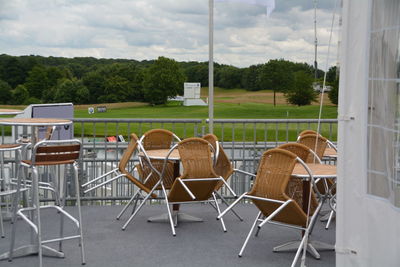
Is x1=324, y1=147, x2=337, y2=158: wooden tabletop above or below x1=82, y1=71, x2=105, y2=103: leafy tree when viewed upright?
below

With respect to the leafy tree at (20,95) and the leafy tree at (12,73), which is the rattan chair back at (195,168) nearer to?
the leafy tree at (20,95)

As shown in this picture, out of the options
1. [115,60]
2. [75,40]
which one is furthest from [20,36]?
[115,60]

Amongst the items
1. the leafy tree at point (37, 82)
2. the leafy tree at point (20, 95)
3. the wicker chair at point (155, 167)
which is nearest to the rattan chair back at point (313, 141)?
the wicker chair at point (155, 167)

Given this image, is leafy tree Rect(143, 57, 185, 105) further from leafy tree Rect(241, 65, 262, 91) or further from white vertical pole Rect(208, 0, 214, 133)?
white vertical pole Rect(208, 0, 214, 133)

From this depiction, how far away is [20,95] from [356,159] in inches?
1507

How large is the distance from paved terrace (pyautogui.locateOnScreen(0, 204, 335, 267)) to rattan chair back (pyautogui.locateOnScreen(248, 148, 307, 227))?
427 millimetres

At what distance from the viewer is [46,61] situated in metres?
44.1

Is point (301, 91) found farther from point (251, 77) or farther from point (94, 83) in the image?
point (94, 83)

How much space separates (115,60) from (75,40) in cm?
1719

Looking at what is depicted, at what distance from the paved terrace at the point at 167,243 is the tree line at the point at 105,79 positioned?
26.0m

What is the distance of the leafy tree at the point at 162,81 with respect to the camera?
59.6 metres

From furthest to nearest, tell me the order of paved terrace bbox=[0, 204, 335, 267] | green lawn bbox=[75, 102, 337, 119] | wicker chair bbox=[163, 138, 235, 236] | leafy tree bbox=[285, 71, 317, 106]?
green lawn bbox=[75, 102, 337, 119]
leafy tree bbox=[285, 71, 317, 106]
wicker chair bbox=[163, 138, 235, 236]
paved terrace bbox=[0, 204, 335, 267]

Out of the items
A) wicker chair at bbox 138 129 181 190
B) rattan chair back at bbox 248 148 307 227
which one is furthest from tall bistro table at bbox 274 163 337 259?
wicker chair at bbox 138 129 181 190

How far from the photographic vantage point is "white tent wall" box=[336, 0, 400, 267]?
3441mm
